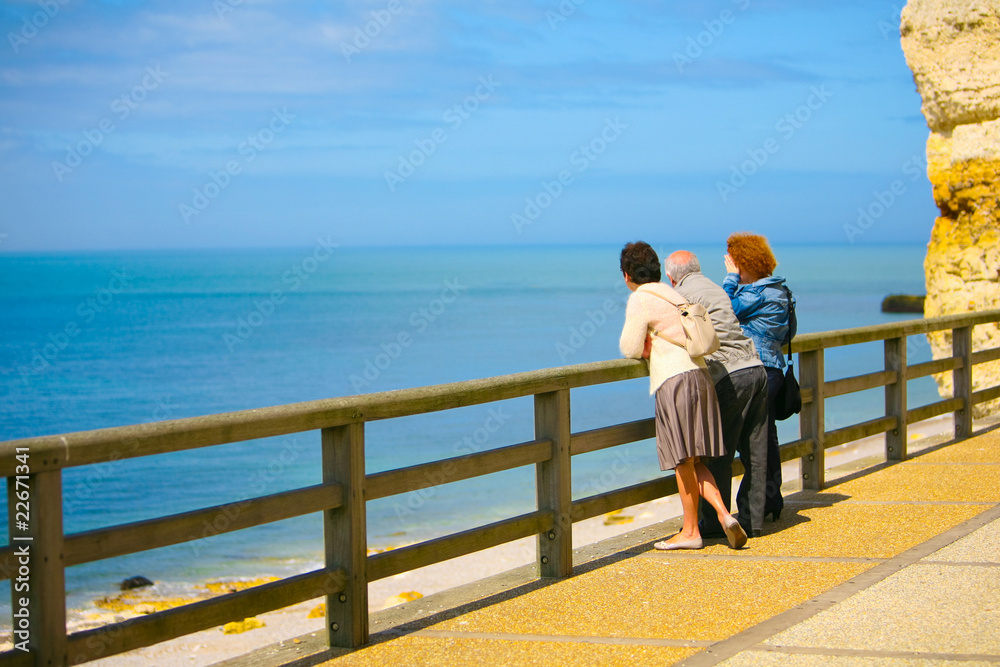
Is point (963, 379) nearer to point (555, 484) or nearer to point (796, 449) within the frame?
point (796, 449)

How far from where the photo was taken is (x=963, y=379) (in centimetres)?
1009

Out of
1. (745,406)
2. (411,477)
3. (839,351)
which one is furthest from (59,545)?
(839,351)

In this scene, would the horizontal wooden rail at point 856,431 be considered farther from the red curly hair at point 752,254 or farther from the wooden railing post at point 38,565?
the wooden railing post at point 38,565

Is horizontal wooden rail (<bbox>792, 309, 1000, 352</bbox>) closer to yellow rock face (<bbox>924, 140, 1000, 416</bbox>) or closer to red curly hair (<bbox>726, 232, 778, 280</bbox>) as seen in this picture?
red curly hair (<bbox>726, 232, 778, 280</bbox>)

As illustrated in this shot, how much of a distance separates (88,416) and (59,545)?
39223mm

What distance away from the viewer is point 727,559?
19.1 ft

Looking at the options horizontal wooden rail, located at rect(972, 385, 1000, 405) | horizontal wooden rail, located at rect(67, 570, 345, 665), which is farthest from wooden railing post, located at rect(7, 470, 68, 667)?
horizontal wooden rail, located at rect(972, 385, 1000, 405)

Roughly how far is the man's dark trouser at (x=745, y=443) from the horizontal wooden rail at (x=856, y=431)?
5.42 feet

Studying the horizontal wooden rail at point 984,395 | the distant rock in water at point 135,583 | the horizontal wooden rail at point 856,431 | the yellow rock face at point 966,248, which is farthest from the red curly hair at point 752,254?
the distant rock in water at point 135,583

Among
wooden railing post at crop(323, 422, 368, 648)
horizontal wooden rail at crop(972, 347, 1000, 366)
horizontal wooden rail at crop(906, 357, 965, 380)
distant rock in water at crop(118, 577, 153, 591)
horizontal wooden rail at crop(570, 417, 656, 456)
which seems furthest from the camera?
distant rock in water at crop(118, 577, 153, 591)

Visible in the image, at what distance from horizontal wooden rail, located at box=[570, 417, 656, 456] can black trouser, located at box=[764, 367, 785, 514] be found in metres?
0.78

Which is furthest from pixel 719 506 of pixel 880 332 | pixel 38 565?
pixel 38 565

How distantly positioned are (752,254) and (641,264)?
0.96 m

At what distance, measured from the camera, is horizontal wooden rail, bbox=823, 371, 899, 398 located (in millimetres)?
7914
